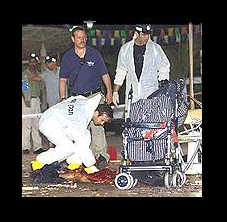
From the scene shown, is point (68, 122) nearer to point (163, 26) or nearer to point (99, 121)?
point (99, 121)

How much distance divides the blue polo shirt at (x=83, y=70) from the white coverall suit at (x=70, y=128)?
3.5 inches

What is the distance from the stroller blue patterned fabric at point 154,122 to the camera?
6.48 metres

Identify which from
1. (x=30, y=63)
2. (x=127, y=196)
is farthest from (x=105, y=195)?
(x=30, y=63)

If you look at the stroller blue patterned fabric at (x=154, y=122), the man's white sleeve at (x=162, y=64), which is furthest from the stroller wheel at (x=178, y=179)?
the man's white sleeve at (x=162, y=64)

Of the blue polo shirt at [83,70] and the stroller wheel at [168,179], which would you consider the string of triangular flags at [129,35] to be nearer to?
the blue polo shirt at [83,70]

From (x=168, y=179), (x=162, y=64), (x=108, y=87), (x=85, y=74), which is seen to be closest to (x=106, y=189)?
(x=168, y=179)

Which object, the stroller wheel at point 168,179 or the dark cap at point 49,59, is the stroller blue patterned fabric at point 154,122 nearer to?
the stroller wheel at point 168,179

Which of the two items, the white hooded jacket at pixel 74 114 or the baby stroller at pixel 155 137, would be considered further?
the white hooded jacket at pixel 74 114

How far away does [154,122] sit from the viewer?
6500mm

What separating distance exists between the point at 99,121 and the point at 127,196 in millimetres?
617

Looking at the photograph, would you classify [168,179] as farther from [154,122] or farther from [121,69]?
[121,69]

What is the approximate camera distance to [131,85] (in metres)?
6.60

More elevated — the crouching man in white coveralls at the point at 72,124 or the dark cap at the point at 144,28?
the dark cap at the point at 144,28

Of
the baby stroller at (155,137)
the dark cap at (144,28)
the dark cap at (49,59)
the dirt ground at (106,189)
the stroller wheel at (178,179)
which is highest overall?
the dark cap at (144,28)
